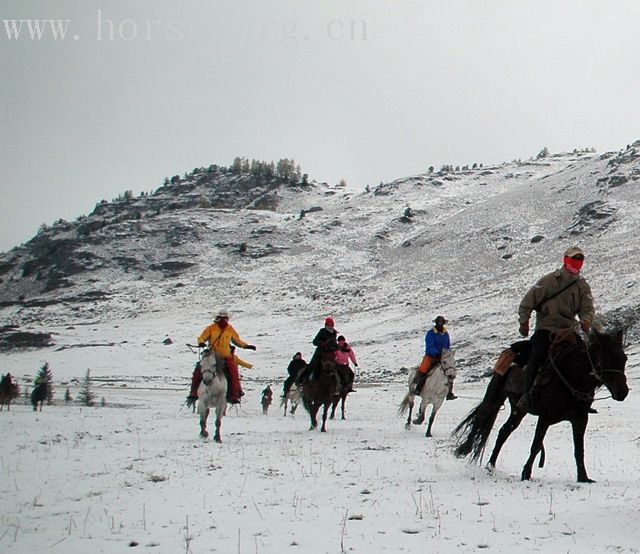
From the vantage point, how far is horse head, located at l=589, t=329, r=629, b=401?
27.2 ft

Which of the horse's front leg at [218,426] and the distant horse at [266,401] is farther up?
the horse's front leg at [218,426]

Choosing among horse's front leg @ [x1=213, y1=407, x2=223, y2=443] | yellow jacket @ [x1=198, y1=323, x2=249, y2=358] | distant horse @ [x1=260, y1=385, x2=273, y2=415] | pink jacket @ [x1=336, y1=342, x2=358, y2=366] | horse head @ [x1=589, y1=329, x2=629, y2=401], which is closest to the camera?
horse head @ [x1=589, y1=329, x2=629, y2=401]

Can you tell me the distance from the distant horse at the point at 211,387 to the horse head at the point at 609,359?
7798 mm

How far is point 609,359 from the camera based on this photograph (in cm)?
845

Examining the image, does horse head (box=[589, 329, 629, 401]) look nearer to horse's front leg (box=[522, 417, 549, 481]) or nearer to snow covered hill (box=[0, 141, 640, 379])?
horse's front leg (box=[522, 417, 549, 481])

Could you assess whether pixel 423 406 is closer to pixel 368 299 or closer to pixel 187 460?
pixel 187 460

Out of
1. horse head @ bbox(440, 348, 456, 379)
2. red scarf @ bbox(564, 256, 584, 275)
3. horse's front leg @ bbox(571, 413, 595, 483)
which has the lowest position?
horse's front leg @ bbox(571, 413, 595, 483)

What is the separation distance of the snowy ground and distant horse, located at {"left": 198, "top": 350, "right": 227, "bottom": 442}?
722 millimetres

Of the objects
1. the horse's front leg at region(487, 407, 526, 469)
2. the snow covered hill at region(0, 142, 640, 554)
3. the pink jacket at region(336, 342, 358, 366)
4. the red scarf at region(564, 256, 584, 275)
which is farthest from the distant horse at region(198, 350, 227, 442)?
the red scarf at region(564, 256, 584, 275)

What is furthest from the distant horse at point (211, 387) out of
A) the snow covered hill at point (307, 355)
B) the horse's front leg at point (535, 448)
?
the horse's front leg at point (535, 448)

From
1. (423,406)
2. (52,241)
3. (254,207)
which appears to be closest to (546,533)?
(423,406)

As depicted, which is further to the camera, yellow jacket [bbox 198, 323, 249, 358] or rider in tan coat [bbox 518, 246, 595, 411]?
yellow jacket [bbox 198, 323, 249, 358]

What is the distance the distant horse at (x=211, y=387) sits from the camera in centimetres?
1353

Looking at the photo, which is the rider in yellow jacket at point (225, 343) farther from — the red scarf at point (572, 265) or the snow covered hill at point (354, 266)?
the snow covered hill at point (354, 266)
